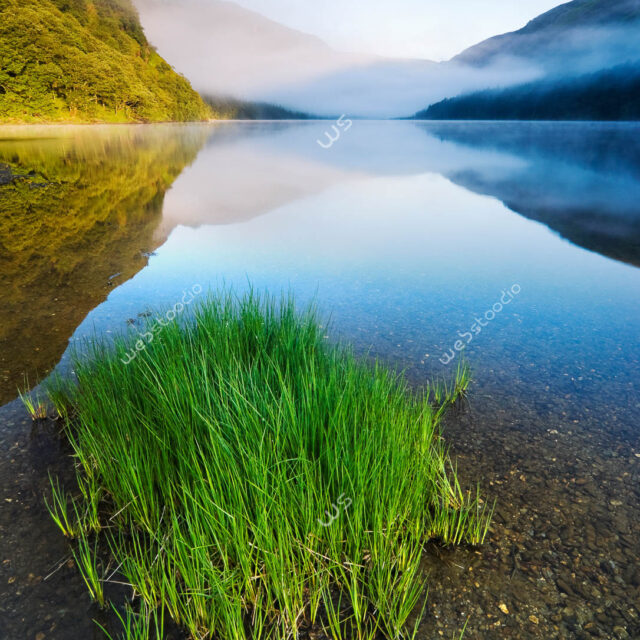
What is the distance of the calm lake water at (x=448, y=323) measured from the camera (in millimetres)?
3463

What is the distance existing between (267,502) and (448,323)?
242 inches

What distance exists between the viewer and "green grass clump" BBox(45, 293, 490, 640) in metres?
3.07

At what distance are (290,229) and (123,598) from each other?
15.7 m

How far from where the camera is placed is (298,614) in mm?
3037

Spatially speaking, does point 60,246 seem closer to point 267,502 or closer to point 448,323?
point 448,323

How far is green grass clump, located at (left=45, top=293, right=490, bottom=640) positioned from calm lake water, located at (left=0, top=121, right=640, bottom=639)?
392mm

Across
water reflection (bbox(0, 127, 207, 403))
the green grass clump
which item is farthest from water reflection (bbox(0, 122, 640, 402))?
the green grass clump

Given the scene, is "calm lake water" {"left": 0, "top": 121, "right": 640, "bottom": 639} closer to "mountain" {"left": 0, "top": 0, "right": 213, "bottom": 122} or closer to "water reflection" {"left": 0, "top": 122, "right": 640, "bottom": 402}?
"water reflection" {"left": 0, "top": 122, "right": 640, "bottom": 402}

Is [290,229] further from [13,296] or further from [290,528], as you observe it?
[290,528]

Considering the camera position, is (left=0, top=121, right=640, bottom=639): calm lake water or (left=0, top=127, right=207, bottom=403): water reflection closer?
(left=0, top=121, right=640, bottom=639): calm lake water

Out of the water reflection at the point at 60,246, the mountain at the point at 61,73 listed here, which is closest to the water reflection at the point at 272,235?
the water reflection at the point at 60,246

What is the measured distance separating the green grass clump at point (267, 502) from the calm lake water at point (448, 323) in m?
0.39

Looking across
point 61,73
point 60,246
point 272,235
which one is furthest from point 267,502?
point 61,73

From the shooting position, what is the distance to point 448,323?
865 cm
